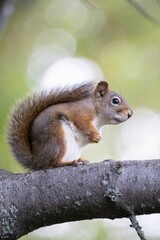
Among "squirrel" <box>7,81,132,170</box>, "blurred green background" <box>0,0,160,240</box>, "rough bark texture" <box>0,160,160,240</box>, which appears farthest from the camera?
"blurred green background" <box>0,0,160,240</box>

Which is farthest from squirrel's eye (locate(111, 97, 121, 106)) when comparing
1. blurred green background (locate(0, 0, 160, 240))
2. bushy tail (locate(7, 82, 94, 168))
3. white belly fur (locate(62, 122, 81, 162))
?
Result: blurred green background (locate(0, 0, 160, 240))

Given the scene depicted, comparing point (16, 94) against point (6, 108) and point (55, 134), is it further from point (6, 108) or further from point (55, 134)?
point (55, 134)

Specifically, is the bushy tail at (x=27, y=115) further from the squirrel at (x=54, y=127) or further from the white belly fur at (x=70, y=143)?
the white belly fur at (x=70, y=143)

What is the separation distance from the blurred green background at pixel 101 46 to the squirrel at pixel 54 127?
2.57m

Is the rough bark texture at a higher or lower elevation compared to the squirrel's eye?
higher

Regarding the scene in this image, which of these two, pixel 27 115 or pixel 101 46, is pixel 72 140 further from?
pixel 101 46

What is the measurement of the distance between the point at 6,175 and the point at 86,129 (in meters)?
0.53

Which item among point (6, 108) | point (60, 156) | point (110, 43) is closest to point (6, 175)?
point (60, 156)

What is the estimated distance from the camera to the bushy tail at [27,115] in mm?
2422

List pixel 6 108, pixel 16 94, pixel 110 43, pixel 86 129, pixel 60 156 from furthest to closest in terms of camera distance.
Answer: pixel 110 43 < pixel 16 94 < pixel 6 108 < pixel 86 129 < pixel 60 156

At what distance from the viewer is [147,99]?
571 cm

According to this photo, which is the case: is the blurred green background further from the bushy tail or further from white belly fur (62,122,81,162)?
white belly fur (62,122,81,162)

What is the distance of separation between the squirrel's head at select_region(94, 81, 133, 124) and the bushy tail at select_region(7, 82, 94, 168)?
26 centimetres

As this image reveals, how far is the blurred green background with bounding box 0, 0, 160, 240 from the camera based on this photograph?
5.39 metres
